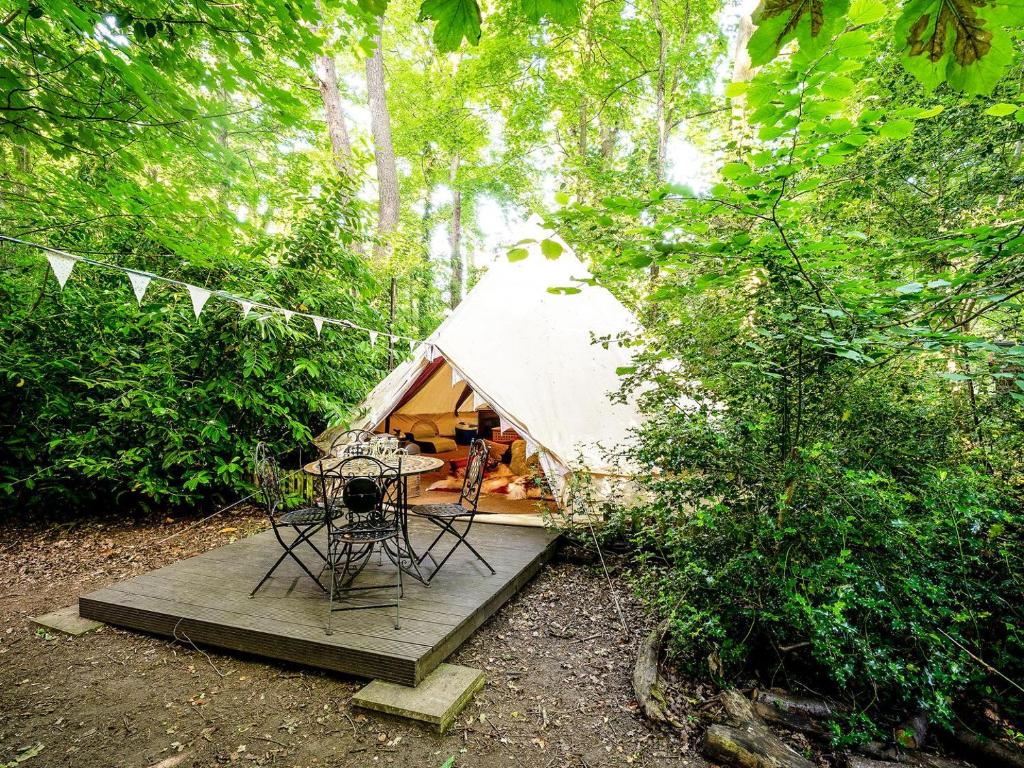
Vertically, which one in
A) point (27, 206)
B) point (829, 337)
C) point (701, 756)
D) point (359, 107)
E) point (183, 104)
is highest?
point (359, 107)

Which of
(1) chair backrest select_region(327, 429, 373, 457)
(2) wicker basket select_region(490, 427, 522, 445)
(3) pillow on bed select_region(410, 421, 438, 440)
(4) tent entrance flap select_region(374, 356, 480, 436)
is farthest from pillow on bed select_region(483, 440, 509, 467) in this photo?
(1) chair backrest select_region(327, 429, 373, 457)

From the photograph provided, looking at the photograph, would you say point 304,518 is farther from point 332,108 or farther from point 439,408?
point 332,108

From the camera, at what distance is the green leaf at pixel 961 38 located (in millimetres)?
769

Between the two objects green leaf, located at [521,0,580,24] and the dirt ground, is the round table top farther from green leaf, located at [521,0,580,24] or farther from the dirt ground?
green leaf, located at [521,0,580,24]

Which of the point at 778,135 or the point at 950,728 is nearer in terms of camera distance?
the point at 778,135

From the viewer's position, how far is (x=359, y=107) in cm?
1373

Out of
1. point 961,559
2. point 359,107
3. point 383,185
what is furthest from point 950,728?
point 359,107

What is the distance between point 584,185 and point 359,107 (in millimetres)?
9126

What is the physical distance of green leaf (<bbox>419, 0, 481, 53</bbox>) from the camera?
3.08ft

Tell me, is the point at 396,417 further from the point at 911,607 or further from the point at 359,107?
the point at 359,107

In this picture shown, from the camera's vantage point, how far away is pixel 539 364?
4988mm

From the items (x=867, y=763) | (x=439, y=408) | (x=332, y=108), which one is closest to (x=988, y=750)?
(x=867, y=763)

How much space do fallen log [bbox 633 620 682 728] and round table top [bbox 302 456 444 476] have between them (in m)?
1.72

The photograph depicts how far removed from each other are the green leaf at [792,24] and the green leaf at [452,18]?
21.4 inches
